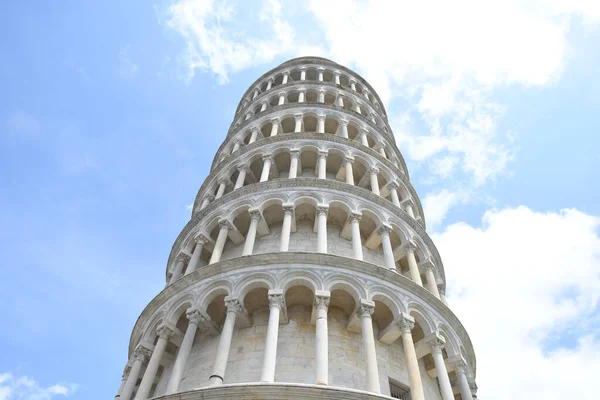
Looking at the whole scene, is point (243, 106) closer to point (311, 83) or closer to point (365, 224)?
point (311, 83)

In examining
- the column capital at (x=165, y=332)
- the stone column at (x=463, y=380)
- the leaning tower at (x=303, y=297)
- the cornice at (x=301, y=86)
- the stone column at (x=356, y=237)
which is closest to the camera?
the leaning tower at (x=303, y=297)

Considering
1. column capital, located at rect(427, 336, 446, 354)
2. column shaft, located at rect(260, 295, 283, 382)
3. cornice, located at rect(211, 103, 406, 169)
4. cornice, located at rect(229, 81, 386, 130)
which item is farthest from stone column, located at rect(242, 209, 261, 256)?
cornice, located at rect(229, 81, 386, 130)

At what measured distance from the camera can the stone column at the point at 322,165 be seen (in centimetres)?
2067

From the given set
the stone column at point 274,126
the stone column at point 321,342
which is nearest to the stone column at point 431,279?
the stone column at point 321,342

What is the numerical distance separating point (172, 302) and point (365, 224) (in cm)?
746

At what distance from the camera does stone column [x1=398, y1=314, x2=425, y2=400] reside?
12667 millimetres

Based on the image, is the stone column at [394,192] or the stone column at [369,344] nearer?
the stone column at [369,344]

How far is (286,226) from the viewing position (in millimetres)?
17344

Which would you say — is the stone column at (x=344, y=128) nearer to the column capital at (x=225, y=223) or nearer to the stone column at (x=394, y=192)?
the stone column at (x=394, y=192)

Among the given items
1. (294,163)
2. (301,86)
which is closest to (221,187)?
(294,163)

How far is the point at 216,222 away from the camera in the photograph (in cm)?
1945

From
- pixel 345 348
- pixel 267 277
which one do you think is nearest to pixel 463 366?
pixel 345 348

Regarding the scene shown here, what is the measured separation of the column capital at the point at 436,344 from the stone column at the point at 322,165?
7.80 meters

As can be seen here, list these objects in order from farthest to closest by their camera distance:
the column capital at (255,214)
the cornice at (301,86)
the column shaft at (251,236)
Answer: the cornice at (301,86), the column capital at (255,214), the column shaft at (251,236)
